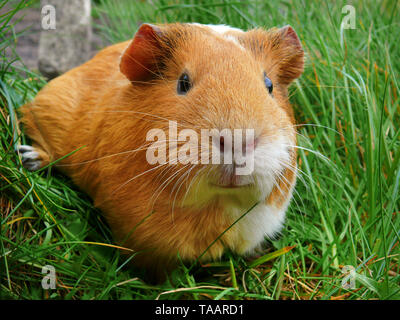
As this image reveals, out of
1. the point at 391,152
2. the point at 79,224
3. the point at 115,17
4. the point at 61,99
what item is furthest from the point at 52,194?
the point at 115,17

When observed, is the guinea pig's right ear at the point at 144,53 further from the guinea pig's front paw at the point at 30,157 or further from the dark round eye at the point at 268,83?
the guinea pig's front paw at the point at 30,157

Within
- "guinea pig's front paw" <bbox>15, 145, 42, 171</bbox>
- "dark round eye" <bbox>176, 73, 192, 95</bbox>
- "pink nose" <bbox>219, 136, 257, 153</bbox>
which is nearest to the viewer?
"pink nose" <bbox>219, 136, 257, 153</bbox>

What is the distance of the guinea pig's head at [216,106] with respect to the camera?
1.97 m

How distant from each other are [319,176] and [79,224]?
1.80m

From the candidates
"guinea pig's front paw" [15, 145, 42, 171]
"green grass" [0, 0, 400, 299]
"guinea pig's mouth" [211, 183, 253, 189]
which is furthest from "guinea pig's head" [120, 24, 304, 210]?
"guinea pig's front paw" [15, 145, 42, 171]

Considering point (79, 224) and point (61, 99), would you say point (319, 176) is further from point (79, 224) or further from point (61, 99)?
point (61, 99)

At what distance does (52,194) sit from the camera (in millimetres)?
2768

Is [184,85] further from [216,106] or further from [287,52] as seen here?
[287,52]

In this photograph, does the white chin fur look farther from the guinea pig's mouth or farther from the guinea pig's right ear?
the guinea pig's right ear

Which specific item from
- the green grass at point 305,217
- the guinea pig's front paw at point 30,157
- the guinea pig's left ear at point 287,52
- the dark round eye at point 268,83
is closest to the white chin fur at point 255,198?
the green grass at point 305,217

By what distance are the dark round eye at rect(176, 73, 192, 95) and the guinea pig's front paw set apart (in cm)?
139

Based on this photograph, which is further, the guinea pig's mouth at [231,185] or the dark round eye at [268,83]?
the dark round eye at [268,83]

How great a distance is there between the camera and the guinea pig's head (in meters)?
1.97

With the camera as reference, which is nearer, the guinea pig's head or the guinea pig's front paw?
the guinea pig's head
